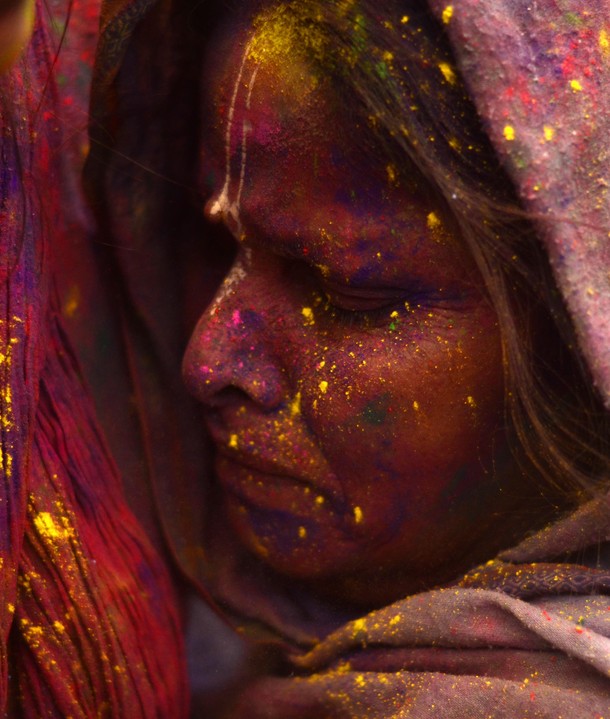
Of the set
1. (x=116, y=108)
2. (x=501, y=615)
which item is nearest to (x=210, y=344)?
(x=116, y=108)

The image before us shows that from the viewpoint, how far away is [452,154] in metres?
0.69

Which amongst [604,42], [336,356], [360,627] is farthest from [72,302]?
[604,42]

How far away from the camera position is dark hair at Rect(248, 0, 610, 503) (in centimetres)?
68

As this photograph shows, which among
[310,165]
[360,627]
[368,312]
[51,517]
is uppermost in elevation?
[310,165]

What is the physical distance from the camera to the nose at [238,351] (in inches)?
33.3

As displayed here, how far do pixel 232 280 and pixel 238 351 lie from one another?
70mm

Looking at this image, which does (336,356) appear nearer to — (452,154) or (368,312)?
(368,312)

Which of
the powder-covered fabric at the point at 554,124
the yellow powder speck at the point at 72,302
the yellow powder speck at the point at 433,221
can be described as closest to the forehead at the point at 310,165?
the yellow powder speck at the point at 433,221

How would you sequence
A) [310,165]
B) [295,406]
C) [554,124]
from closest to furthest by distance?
[554,124] → [310,165] → [295,406]

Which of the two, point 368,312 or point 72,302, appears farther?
point 72,302

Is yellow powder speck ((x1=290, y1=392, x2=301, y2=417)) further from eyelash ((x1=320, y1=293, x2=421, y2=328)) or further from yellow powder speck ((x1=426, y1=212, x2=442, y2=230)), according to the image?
yellow powder speck ((x1=426, y1=212, x2=442, y2=230))

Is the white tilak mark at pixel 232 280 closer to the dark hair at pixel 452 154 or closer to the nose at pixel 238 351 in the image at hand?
the nose at pixel 238 351

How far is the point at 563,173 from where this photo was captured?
25.0 inches

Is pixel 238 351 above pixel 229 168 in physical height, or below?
below
